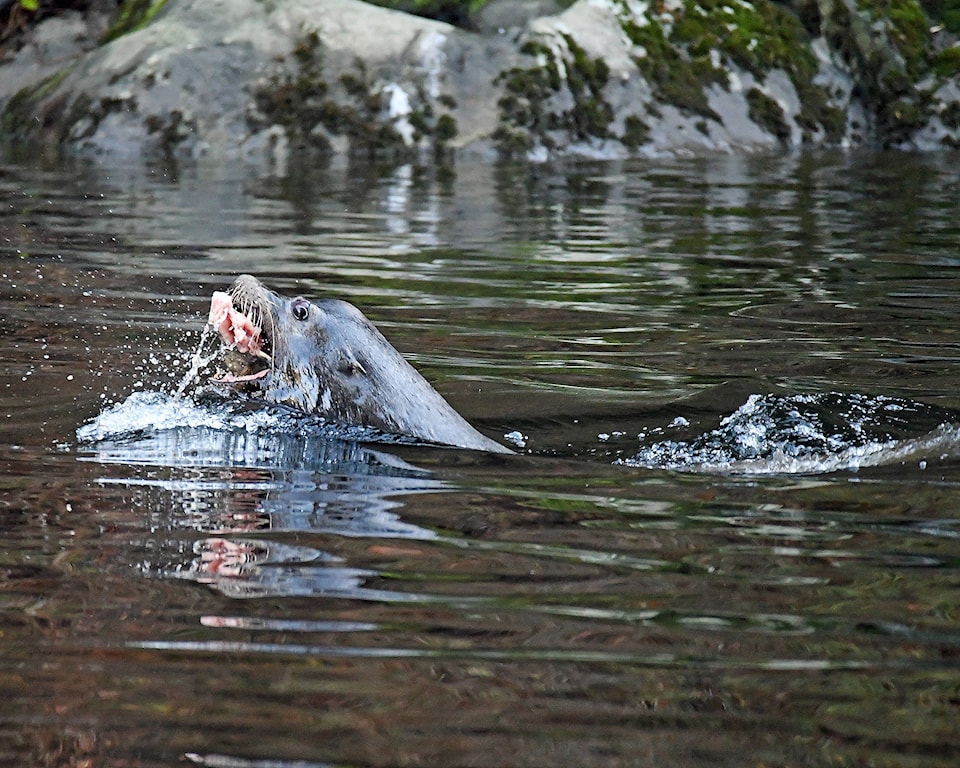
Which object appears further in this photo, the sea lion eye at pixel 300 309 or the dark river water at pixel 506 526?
the sea lion eye at pixel 300 309

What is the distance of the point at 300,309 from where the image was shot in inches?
251

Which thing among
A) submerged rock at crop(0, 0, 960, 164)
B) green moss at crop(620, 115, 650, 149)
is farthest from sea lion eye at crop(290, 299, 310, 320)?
green moss at crop(620, 115, 650, 149)

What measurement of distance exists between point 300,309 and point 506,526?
218 centimetres

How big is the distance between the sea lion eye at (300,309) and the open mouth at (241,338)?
15 centimetres

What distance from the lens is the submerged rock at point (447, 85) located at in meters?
18.9

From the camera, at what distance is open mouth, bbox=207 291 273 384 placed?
20.4ft

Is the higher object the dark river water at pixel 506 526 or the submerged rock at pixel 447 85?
the submerged rock at pixel 447 85

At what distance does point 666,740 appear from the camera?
2.78 m

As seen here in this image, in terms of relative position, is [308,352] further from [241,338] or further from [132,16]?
[132,16]

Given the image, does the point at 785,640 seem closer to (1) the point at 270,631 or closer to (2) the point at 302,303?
(1) the point at 270,631

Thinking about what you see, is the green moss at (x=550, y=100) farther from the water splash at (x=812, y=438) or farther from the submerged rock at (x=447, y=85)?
the water splash at (x=812, y=438)

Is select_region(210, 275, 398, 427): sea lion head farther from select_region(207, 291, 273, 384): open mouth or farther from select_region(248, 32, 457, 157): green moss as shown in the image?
select_region(248, 32, 457, 157): green moss

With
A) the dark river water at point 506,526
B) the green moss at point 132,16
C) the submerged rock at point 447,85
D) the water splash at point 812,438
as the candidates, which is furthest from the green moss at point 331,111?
the water splash at point 812,438

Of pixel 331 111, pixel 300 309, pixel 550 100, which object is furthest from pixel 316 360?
pixel 550 100
